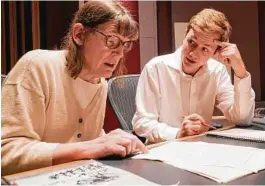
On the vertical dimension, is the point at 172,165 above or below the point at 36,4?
below

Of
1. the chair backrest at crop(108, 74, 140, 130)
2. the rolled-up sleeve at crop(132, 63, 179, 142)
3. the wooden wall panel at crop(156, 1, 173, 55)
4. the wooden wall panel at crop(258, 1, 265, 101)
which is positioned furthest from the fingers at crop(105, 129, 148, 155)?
the wooden wall panel at crop(258, 1, 265, 101)

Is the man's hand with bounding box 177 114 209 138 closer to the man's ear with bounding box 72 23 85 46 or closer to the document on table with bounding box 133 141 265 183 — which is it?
the document on table with bounding box 133 141 265 183

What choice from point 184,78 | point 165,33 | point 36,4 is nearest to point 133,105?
point 184,78

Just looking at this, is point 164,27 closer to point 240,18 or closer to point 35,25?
point 240,18

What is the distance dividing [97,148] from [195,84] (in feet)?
3.10

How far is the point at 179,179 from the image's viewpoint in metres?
0.82

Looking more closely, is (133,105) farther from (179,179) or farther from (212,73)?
(179,179)

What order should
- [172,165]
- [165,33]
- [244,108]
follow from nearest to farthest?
[172,165] < [244,108] < [165,33]

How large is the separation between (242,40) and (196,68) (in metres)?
1.92

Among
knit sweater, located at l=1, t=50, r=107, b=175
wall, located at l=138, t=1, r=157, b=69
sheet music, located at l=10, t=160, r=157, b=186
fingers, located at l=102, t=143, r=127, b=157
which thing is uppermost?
wall, located at l=138, t=1, r=157, b=69

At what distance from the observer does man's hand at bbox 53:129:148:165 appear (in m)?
0.94

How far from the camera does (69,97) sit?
118cm

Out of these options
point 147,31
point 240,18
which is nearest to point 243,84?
point 147,31

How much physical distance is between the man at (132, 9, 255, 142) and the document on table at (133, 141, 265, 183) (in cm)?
41
